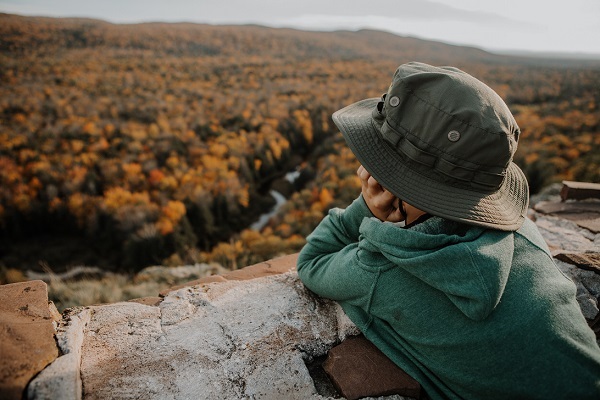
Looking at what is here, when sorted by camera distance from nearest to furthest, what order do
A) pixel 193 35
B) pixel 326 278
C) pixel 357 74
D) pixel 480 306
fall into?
1. pixel 480 306
2. pixel 326 278
3. pixel 357 74
4. pixel 193 35

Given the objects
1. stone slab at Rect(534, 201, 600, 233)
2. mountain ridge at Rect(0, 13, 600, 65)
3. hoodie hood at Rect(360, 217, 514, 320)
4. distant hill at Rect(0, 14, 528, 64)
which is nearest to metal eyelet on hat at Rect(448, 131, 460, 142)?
hoodie hood at Rect(360, 217, 514, 320)

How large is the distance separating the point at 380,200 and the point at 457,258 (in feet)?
1.45

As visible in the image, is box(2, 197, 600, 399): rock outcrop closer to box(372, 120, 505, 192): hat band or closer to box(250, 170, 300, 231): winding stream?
box(372, 120, 505, 192): hat band

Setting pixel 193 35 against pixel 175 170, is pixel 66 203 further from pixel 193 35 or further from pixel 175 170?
pixel 193 35

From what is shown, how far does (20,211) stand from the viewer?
941 centimetres

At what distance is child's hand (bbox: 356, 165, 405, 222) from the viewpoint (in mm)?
1396

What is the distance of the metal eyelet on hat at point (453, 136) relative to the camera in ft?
3.42

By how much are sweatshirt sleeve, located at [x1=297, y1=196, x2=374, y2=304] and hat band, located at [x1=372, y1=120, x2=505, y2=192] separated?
48 centimetres

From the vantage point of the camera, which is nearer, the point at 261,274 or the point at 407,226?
the point at 407,226

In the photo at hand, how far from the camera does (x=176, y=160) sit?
12.4m

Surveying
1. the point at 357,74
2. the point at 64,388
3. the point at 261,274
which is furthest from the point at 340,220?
the point at 357,74

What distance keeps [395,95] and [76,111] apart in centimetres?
1997

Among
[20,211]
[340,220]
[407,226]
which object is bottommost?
[20,211]

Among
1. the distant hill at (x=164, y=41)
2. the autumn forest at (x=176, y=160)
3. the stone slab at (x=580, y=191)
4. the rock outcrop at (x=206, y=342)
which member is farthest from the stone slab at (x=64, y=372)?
the distant hill at (x=164, y=41)
